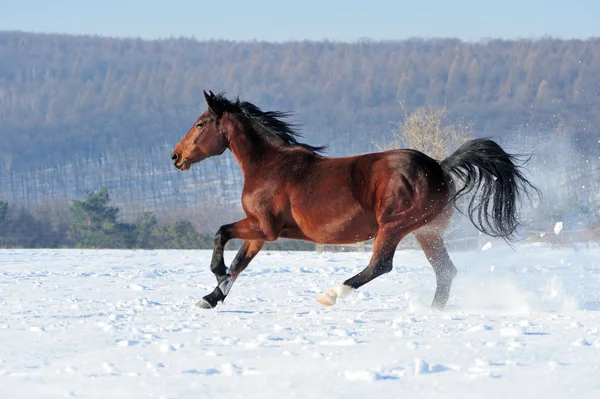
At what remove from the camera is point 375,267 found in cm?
650

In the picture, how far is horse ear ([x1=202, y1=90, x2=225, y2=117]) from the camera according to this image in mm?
7484

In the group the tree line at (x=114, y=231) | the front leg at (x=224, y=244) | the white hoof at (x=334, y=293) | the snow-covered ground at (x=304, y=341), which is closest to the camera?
the snow-covered ground at (x=304, y=341)

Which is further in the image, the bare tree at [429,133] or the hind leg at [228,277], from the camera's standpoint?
the bare tree at [429,133]

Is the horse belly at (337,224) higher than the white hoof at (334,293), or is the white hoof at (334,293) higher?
the horse belly at (337,224)

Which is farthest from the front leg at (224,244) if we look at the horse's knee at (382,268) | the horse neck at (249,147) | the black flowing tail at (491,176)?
the black flowing tail at (491,176)

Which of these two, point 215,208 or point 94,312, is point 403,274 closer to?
point 94,312

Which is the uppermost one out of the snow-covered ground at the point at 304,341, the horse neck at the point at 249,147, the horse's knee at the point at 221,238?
the horse neck at the point at 249,147

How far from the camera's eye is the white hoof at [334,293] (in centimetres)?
643

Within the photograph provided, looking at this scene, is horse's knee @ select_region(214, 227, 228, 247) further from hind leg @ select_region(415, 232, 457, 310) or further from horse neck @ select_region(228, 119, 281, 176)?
hind leg @ select_region(415, 232, 457, 310)

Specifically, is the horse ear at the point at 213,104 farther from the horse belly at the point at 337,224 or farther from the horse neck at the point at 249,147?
the horse belly at the point at 337,224

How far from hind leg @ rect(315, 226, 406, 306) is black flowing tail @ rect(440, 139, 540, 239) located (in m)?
0.81

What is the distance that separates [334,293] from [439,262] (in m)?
1.13

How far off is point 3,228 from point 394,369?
1374 inches

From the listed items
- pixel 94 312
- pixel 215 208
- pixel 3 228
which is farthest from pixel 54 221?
→ pixel 94 312
